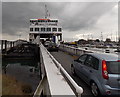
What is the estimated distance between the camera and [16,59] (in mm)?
22547

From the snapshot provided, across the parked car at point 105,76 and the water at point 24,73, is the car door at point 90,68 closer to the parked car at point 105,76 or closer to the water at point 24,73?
the parked car at point 105,76

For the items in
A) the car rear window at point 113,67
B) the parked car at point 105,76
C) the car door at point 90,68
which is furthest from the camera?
the car door at point 90,68

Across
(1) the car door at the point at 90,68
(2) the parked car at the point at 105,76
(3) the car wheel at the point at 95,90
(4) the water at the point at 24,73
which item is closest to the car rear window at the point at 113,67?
(2) the parked car at the point at 105,76

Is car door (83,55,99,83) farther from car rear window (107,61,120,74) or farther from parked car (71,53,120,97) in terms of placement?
car rear window (107,61,120,74)

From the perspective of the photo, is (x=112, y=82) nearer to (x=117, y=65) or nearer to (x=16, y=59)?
(x=117, y=65)

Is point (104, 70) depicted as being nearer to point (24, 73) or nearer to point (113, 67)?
point (113, 67)

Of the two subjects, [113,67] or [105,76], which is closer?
[105,76]

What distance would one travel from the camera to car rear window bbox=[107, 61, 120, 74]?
355cm

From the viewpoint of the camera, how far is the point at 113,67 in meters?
3.64

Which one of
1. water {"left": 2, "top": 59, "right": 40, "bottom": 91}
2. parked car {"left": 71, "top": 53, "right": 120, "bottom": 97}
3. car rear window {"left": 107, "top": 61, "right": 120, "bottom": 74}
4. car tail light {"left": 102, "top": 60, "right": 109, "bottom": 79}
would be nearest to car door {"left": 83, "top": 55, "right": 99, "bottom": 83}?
parked car {"left": 71, "top": 53, "right": 120, "bottom": 97}

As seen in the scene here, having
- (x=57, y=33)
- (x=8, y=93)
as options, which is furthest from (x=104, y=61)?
(x=57, y=33)

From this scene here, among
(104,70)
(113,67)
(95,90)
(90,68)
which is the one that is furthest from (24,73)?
(113,67)

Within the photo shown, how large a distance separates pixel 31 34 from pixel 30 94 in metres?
34.8

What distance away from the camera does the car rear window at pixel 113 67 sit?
140 inches
